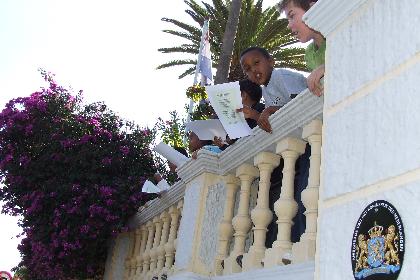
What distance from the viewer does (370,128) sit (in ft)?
5.54

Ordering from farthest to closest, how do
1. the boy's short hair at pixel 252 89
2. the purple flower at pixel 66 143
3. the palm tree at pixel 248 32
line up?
the palm tree at pixel 248 32
the purple flower at pixel 66 143
the boy's short hair at pixel 252 89

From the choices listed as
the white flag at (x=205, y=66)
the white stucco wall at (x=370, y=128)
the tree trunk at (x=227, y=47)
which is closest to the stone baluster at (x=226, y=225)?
the white stucco wall at (x=370, y=128)

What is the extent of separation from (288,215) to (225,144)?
1312 mm

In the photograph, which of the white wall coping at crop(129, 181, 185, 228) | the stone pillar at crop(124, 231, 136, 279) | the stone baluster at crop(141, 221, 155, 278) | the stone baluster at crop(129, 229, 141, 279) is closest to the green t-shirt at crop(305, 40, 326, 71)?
the white wall coping at crop(129, 181, 185, 228)

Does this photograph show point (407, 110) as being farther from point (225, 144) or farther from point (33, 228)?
point (33, 228)

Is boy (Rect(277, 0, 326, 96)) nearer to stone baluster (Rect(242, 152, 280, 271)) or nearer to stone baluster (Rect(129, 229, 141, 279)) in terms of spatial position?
stone baluster (Rect(242, 152, 280, 271))

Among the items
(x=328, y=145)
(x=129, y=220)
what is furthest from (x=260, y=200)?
(x=129, y=220)

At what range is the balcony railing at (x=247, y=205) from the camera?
2.76 metres

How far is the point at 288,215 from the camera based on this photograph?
2.93 metres

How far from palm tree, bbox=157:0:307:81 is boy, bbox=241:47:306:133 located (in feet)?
35.1

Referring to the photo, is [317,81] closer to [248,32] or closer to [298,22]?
[298,22]

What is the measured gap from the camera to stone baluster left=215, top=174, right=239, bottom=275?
3.66 m

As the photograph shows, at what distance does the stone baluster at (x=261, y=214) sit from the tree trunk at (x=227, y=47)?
768 cm

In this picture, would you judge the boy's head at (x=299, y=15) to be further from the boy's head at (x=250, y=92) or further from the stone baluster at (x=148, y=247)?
the stone baluster at (x=148, y=247)
